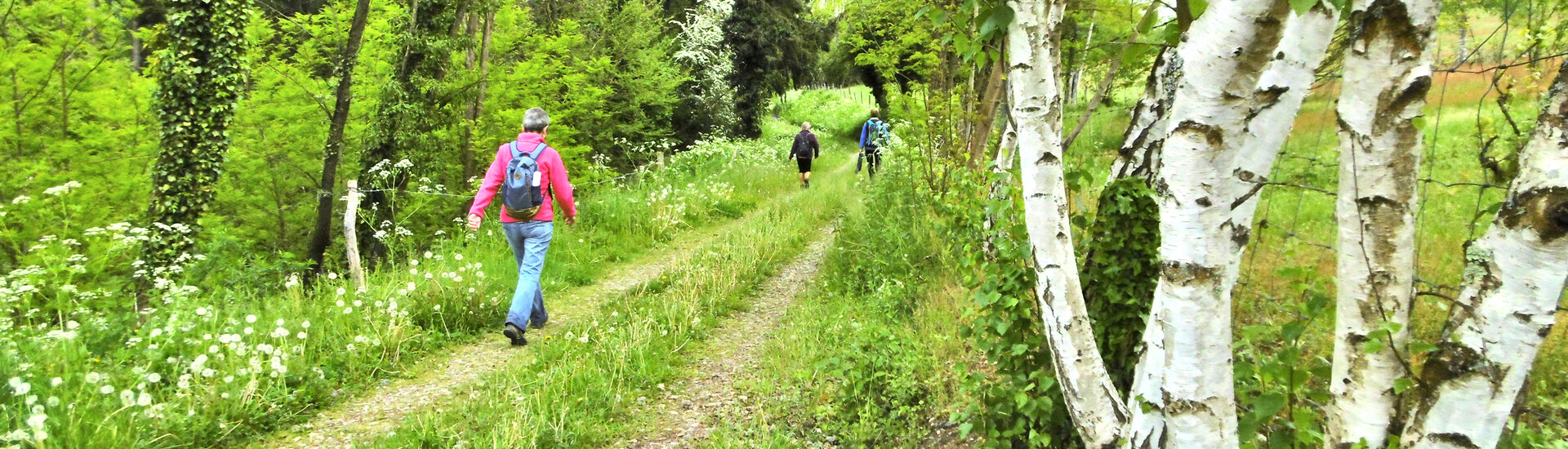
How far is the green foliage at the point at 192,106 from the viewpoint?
8.29 m

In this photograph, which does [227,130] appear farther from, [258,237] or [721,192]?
[721,192]

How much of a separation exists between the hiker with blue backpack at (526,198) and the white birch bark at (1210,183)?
455 cm

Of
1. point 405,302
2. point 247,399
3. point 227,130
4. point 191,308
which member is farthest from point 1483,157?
point 227,130

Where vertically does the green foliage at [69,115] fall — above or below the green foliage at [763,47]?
below

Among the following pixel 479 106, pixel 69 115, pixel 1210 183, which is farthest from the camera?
pixel 479 106

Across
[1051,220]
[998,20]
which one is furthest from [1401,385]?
[998,20]

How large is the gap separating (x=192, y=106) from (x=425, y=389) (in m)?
6.46

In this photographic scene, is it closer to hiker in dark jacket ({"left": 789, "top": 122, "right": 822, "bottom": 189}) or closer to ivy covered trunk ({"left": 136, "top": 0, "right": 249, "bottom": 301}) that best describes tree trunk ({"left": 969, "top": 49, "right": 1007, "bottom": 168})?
hiker in dark jacket ({"left": 789, "top": 122, "right": 822, "bottom": 189})

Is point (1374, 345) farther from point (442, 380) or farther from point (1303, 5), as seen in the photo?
point (442, 380)

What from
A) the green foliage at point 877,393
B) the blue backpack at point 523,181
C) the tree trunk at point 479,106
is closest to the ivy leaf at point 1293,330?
the green foliage at point 877,393

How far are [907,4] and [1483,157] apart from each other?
631 centimetres

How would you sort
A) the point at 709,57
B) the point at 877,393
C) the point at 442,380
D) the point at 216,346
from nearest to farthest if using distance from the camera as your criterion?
the point at 216,346 → the point at 877,393 → the point at 442,380 → the point at 709,57

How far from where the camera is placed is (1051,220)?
2447 mm

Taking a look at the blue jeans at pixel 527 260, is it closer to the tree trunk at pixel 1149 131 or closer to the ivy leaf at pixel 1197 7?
the tree trunk at pixel 1149 131
